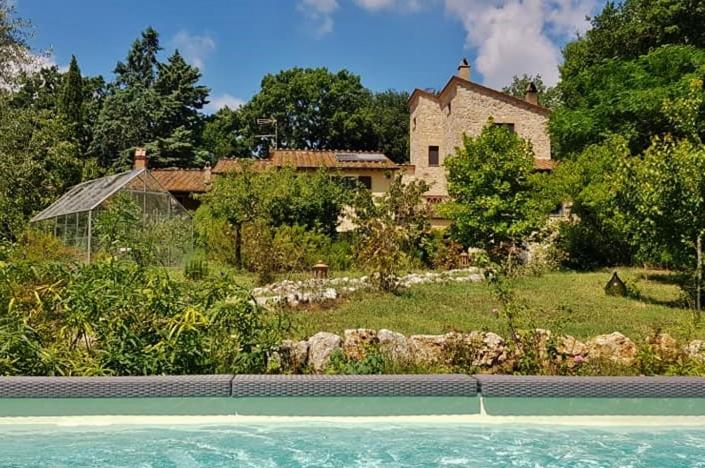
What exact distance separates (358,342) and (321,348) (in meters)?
0.44

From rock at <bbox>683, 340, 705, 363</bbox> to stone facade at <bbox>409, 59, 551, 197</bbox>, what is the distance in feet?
73.5

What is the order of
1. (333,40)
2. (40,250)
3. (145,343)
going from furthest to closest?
(333,40) → (40,250) → (145,343)

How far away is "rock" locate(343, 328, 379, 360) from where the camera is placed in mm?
6629

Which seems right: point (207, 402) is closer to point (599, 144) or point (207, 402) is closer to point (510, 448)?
point (510, 448)

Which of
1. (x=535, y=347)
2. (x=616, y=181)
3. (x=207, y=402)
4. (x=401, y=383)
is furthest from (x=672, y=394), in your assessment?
(x=616, y=181)

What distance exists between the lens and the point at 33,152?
22812 millimetres

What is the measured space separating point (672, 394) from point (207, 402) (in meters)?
4.45

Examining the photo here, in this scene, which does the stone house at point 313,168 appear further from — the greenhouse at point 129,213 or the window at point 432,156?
the greenhouse at point 129,213

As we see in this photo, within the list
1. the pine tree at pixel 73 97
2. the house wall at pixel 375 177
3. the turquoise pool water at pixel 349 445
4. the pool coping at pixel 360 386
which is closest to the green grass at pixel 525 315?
the pool coping at pixel 360 386

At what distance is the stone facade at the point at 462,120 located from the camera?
3011cm

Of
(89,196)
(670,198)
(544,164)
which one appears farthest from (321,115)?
(670,198)

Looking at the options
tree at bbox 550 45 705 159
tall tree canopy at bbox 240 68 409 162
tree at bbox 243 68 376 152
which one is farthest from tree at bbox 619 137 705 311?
tree at bbox 243 68 376 152

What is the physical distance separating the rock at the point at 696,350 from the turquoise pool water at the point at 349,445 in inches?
41.0

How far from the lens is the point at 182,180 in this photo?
33.9 meters
